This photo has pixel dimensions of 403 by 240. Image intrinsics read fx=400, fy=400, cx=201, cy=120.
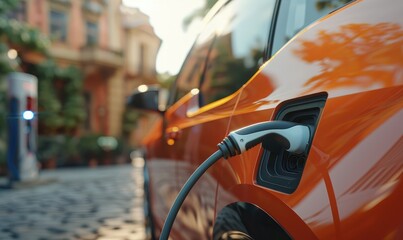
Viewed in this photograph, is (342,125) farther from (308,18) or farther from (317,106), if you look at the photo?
(308,18)

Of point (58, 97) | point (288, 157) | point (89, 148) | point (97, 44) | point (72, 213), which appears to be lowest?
point (72, 213)

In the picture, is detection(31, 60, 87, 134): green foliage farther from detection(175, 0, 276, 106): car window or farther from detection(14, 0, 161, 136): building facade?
detection(175, 0, 276, 106): car window

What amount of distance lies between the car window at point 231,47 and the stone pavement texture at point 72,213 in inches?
86.9

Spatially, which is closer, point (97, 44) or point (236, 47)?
point (236, 47)

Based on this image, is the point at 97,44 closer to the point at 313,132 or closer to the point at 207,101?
the point at 207,101

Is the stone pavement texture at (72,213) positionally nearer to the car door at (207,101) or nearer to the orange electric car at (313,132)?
the car door at (207,101)

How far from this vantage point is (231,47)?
1.95 m

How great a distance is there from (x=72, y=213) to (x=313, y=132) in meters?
4.65

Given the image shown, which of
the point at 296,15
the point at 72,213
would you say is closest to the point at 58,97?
the point at 72,213

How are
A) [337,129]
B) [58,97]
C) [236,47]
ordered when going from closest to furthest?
1. [337,129]
2. [236,47]
3. [58,97]

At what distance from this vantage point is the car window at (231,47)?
65.6 inches

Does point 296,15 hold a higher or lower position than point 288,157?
higher

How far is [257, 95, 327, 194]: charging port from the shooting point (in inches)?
39.6

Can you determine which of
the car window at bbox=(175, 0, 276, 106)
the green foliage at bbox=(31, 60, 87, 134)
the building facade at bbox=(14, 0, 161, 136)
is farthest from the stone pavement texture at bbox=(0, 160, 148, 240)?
the building facade at bbox=(14, 0, 161, 136)
